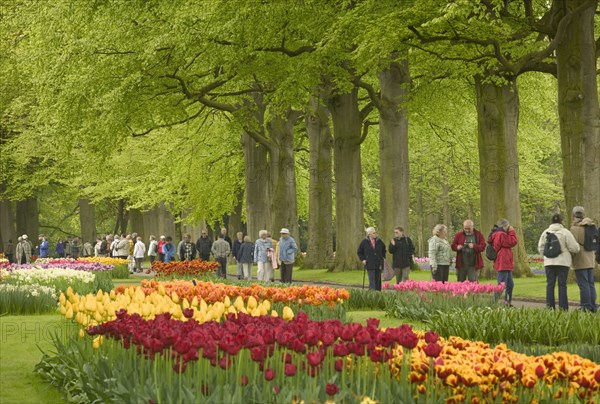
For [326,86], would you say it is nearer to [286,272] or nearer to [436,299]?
[286,272]

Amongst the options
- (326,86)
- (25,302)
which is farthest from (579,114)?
(25,302)

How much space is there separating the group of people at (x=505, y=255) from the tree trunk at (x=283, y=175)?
46.8 feet

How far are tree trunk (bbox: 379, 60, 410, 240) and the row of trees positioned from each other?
0.04 metres

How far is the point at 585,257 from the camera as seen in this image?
55.2 feet

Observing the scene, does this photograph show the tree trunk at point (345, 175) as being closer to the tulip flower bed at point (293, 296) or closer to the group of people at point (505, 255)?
the group of people at point (505, 255)

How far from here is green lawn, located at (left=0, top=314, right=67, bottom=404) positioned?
902 centimetres

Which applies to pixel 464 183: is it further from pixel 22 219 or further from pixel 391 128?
pixel 22 219

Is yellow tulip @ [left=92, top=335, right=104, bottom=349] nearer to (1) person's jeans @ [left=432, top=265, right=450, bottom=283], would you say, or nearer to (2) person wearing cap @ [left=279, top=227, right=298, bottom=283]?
(1) person's jeans @ [left=432, top=265, right=450, bottom=283]

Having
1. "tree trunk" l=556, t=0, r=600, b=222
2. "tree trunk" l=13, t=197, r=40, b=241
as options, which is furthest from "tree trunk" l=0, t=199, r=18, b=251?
"tree trunk" l=556, t=0, r=600, b=222

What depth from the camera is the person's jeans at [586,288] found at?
16547mm

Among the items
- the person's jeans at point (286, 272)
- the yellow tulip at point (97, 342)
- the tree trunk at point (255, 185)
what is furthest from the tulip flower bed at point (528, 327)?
the tree trunk at point (255, 185)

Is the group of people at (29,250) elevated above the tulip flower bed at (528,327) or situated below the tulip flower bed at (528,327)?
above

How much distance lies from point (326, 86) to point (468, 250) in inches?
557

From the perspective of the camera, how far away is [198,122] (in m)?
43.7
